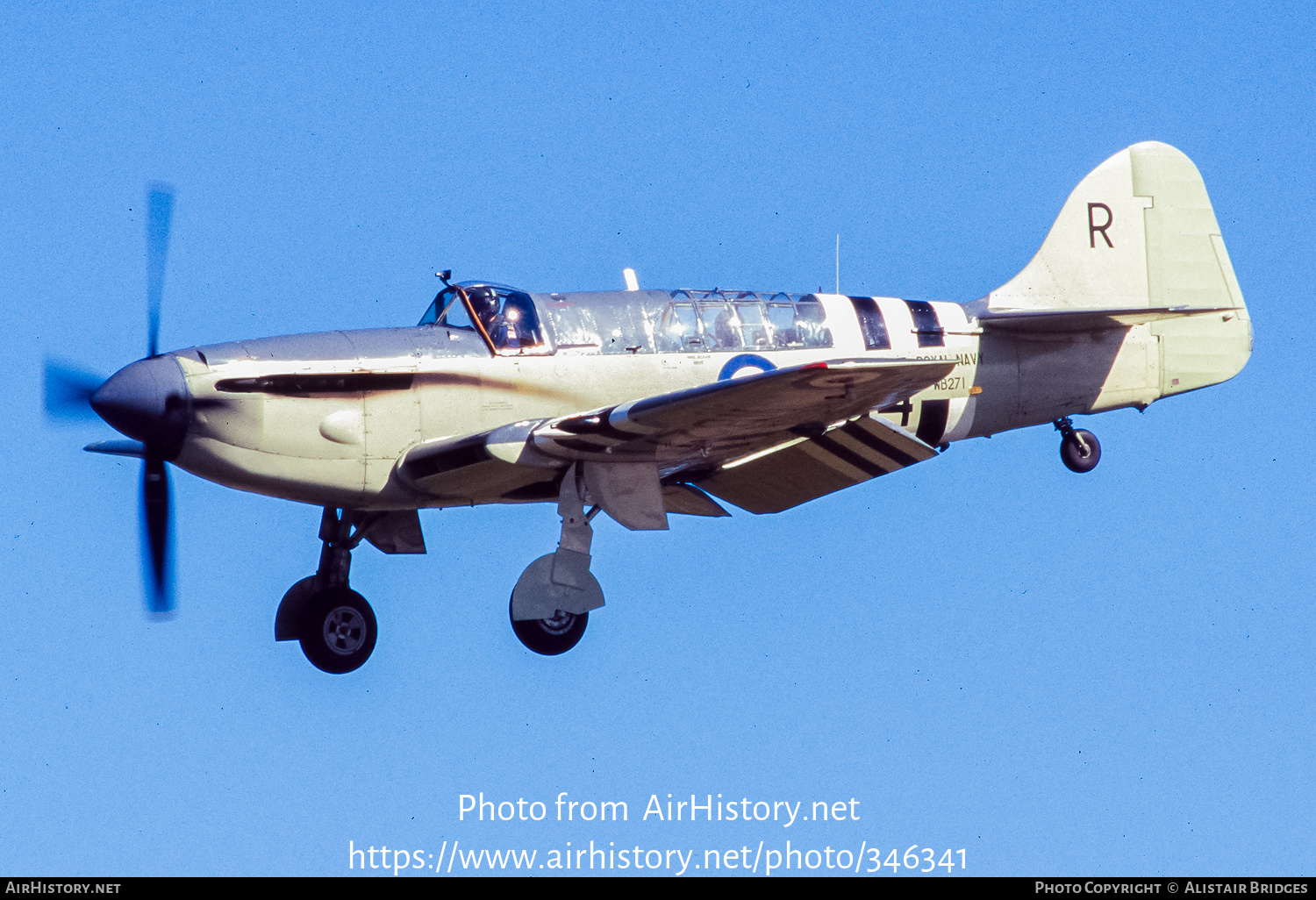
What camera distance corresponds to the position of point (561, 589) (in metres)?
15.6

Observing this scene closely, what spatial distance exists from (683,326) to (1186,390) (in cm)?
554

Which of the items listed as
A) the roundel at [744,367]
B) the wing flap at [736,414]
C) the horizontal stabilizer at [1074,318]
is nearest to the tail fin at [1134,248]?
the horizontal stabilizer at [1074,318]

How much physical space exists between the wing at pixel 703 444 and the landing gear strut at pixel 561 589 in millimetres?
278

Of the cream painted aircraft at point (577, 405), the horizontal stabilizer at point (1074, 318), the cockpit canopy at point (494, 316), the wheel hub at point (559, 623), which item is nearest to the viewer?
A: the cream painted aircraft at point (577, 405)

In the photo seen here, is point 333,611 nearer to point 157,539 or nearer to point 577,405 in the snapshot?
point 157,539

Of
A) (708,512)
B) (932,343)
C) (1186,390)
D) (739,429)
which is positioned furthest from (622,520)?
(1186,390)

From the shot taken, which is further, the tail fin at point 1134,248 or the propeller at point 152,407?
the tail fin at point 1134,248

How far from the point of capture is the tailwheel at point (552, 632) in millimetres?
15906

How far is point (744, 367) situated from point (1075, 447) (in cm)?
384

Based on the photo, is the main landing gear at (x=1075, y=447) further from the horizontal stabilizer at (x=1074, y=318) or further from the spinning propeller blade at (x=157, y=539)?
the spinning propeller blade at (x=157, y=539)

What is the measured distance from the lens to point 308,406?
1587cm

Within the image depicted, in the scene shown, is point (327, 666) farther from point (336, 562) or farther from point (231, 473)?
point (231, 473)

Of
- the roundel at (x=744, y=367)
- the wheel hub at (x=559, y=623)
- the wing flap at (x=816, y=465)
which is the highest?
the roundel at (x=744, y=367)

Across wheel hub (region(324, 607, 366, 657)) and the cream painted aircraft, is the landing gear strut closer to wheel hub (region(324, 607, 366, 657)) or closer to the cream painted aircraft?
the cream painted aircraft
